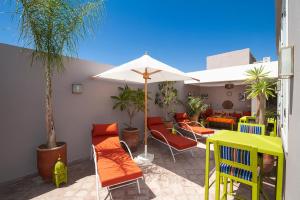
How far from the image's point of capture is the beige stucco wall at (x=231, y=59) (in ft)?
54.3

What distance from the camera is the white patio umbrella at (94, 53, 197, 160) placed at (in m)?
3.55

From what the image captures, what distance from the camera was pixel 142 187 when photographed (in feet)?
10.4

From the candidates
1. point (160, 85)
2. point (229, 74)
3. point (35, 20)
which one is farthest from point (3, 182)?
point (229, 74)

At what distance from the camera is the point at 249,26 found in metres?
9.27

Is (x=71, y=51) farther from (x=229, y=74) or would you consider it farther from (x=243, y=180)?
(x=229, y=74)

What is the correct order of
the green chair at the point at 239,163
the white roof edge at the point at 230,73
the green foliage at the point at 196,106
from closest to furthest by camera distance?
the green chair at the point at 239,163 → the white roof edge at the point at 230,73 → the green foliage at the point at 196,106

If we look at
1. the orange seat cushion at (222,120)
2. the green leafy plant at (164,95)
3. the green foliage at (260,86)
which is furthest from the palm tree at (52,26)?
the orange seat cushion at (222,120)

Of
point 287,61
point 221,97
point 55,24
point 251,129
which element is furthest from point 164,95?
point 221,97

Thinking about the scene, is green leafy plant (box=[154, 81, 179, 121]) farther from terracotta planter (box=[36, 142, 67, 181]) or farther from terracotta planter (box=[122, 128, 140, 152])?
terracotta planter (box=[36, 142, 67, 181])

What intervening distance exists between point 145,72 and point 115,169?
2.69 metres

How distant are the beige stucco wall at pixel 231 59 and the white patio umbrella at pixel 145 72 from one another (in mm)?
15563

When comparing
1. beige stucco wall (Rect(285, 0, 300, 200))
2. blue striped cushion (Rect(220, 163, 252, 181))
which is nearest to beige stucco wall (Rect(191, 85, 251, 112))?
blue striped cushion (Rect(220, 163, 252, 181))

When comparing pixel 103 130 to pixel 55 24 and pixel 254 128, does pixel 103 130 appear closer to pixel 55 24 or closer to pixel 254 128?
pixel 55 24

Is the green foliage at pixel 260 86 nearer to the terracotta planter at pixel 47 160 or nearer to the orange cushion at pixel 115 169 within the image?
the orange cushion at pixel 115 169
